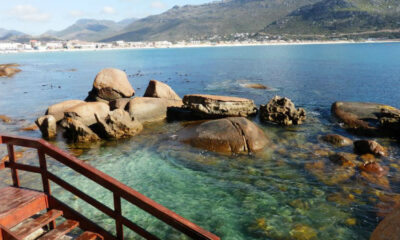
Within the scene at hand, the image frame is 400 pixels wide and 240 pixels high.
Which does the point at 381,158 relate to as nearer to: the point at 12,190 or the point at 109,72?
the point at 12,190

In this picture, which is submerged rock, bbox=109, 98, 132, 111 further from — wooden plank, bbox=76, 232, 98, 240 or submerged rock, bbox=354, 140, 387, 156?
wooden plank, bbox=76, 232, 98, 240

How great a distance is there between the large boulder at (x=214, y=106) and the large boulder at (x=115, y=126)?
4.71 metres

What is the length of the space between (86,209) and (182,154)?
5396mm

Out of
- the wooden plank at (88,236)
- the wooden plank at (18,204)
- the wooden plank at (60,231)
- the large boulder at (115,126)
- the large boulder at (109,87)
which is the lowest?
the large boulder at (115,126)

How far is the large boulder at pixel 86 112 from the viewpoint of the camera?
17500mm

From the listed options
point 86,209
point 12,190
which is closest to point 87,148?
point 86,209

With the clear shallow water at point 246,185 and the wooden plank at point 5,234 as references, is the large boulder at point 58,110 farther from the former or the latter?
the wooden plank at point 5,234

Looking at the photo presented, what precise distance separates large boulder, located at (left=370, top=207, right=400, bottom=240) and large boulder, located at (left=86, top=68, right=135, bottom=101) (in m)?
20.9

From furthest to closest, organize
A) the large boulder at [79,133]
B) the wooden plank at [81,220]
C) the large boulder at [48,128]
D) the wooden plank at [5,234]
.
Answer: the large boulder at [48,128] < the large boulder at [79,133] < the wooden plank at [81,220] < the wooden plank at [5,234]

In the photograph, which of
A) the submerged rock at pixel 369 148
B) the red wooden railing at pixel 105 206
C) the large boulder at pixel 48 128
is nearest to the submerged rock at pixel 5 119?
the large boulder at pixel 48 128

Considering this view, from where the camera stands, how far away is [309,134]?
1686 centimetres

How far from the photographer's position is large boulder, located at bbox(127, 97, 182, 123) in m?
19.3

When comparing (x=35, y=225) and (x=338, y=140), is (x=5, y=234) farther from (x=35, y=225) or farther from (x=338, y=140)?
(x=338, y=140)

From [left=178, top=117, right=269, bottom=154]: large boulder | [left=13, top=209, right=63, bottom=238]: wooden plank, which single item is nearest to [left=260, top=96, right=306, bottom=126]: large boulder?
[left=178, top=117, right=269, bottom=154]: large boulder
